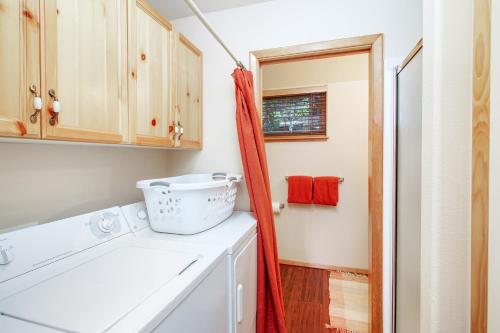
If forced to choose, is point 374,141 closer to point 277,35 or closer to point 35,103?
point 277,35

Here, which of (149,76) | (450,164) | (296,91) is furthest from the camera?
(296,91)

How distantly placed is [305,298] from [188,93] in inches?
85.1

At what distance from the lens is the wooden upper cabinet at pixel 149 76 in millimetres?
1132

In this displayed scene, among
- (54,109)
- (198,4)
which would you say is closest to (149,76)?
(54,109)

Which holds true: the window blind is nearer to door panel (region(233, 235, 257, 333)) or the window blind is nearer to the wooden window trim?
the wooden window trim

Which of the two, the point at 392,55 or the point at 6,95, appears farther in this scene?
the point at 392,55

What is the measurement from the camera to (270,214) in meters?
1.56

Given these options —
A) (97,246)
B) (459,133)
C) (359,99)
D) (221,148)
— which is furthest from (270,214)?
(359,99)

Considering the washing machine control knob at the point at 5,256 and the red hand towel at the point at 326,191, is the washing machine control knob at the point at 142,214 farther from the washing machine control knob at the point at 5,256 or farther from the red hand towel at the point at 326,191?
the red hand towel at the point at 326,191

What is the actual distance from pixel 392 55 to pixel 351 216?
1.76 m

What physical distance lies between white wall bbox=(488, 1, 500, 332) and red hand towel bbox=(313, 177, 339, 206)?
7.05 ft

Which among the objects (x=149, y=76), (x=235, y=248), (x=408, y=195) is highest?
(x=149, y=76)

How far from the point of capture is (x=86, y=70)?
898 mm

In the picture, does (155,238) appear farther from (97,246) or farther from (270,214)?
(270,214)
